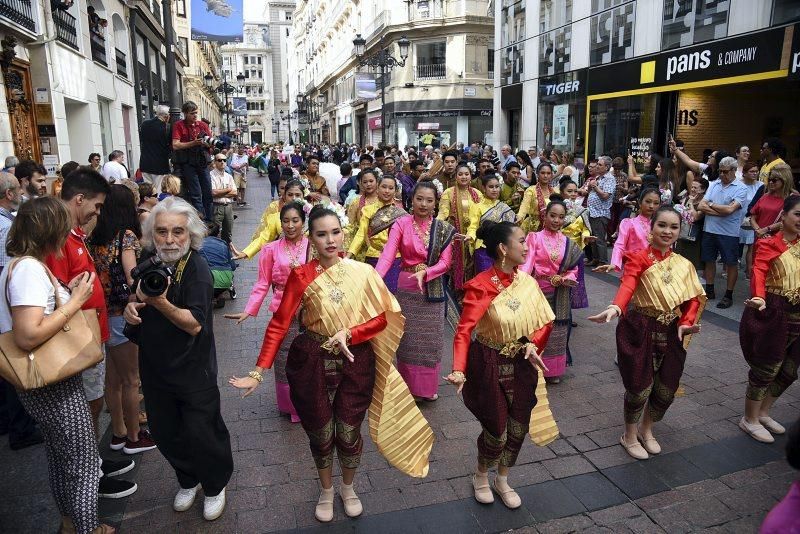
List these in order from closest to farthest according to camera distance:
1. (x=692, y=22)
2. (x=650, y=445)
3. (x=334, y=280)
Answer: (x=334, y=280), (x=650, y=445), (x=692, y=22)

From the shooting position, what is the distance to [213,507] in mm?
3354

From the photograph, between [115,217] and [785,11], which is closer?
[115,217]

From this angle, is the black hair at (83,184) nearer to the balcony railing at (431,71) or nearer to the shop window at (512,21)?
the shop window at (512,21)

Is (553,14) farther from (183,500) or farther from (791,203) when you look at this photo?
(183,500)

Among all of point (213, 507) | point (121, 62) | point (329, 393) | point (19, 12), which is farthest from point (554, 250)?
point (121, 62)

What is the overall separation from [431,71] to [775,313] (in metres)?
30.7

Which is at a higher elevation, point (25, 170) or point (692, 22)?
point (692, 22)

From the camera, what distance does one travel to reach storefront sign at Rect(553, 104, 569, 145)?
1814cm

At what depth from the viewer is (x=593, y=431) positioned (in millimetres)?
4359

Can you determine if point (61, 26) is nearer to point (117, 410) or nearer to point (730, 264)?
point (117, 410)

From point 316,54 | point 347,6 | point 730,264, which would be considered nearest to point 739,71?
point 730,264

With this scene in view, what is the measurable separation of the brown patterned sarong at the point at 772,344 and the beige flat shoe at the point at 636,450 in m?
0.95

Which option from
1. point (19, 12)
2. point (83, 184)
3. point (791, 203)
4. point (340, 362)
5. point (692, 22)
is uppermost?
point (692, 22)

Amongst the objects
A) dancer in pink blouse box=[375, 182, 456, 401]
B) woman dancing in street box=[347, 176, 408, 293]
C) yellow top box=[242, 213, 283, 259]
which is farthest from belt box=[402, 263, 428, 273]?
yellow top box=[242, 213, 283, 259]
